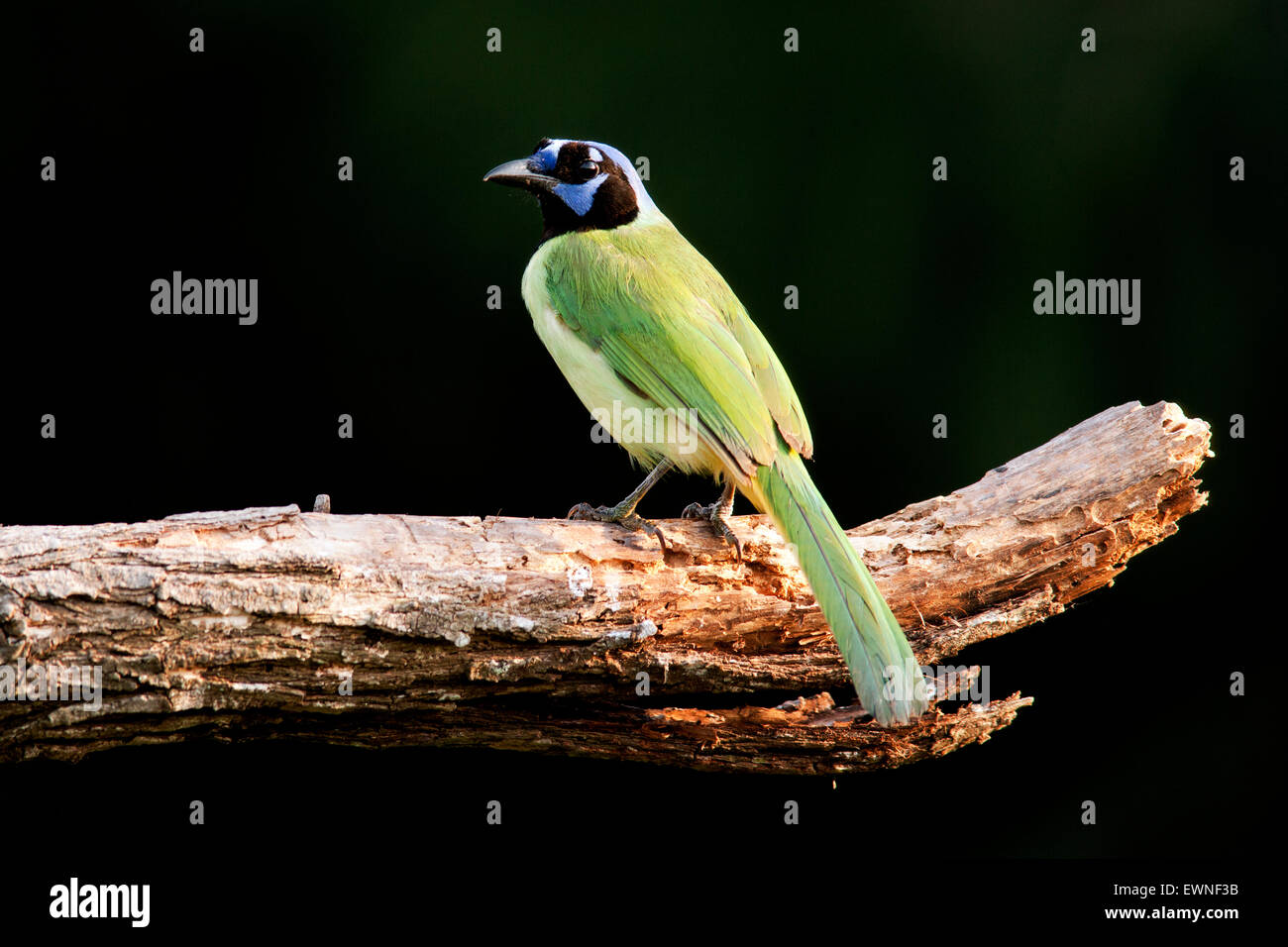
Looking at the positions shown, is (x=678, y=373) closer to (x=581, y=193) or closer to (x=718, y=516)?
(x=718, y=516)

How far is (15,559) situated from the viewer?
2.91 metres

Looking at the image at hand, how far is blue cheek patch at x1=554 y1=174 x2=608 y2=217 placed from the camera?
427 centimetres

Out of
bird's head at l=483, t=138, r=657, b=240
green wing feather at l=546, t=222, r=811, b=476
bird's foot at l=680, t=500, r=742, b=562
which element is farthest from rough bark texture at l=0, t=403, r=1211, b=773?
bird's head at l=483, t=138, r=657, b=240

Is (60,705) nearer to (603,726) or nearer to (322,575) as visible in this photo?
(322,575)

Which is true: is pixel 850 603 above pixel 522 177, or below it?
below

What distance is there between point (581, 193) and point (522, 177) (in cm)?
21

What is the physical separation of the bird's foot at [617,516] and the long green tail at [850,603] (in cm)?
35

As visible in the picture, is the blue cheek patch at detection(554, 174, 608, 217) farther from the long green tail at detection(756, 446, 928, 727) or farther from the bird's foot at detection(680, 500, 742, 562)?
the long green tail at detection(756, 446, 928, 727)

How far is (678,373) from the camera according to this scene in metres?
3.66

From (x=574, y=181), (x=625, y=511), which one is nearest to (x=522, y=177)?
(x=574, y=181)

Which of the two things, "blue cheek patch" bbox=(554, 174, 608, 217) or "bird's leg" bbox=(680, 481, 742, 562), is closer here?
"bird's leg" bbox=(680, 481, 742, 562)

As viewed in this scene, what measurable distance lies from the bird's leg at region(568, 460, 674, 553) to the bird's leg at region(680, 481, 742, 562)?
5.8 inches

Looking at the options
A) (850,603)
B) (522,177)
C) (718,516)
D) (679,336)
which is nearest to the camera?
(850,603)

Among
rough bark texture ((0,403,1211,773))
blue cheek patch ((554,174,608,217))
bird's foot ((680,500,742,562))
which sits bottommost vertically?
→ rough bark texture ((0,403,1211,773))
